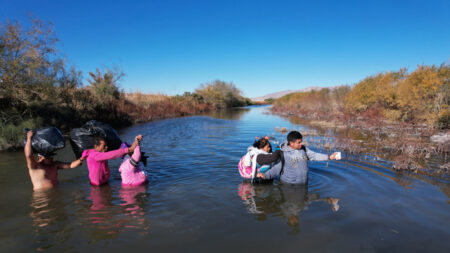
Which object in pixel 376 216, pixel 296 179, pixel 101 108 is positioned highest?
pixel 101 108

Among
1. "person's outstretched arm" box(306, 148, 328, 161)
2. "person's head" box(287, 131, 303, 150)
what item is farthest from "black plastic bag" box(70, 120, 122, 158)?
"person's outstretched arm" box(306, 148, 328, 161)

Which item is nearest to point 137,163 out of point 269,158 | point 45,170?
point 45,170

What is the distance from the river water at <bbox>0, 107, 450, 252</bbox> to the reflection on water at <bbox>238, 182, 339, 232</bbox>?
0.02 meters

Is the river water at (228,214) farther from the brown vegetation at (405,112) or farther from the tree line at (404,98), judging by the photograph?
the tree line at (404,98)

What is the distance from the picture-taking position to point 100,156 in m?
4.53

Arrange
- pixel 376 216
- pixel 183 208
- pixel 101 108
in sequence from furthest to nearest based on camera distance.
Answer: pixel 101 108 → pixel 183 208 → pixel 376 216

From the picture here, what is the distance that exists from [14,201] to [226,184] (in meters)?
4.62

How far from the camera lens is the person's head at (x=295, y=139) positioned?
15.2 feet

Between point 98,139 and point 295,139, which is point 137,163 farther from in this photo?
point 295,139

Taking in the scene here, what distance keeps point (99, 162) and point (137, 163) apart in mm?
850

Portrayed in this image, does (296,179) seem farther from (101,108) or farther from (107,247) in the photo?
(101,108)

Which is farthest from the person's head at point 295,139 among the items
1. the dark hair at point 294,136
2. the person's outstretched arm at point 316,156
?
the person's outstretched arm at point 316,156

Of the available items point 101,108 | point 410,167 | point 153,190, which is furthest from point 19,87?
point 410,167

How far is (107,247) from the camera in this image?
336 cm
